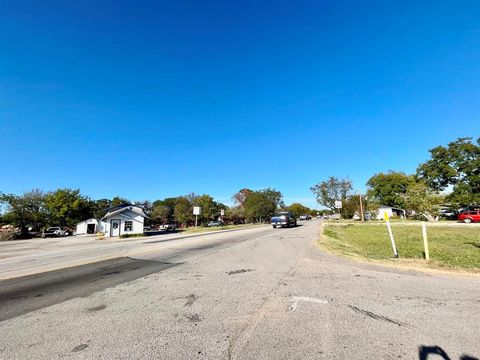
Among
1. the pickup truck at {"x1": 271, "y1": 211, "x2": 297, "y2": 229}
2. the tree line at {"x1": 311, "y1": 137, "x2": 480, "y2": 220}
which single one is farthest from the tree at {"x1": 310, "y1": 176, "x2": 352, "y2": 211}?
the pickup truck at {"x1": 271, "y1": 211, "x2": 297, "y2": 229}

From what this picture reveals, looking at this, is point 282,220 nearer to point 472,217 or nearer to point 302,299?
point 472,217

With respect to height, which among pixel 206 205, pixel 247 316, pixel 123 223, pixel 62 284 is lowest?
pixel 62 284

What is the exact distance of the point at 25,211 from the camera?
51.8 m

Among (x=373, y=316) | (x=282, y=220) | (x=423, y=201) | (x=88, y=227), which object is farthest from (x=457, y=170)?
(x=88, y=227)

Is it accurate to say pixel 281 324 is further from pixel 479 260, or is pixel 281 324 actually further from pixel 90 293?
pixel 479 260

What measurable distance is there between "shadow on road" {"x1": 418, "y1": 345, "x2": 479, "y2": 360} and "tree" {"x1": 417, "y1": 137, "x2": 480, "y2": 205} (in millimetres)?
49183

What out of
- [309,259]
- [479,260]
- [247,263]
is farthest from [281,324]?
[479,260]

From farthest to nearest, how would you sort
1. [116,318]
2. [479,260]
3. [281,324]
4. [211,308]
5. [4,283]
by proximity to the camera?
1. [479,260]
2. [4,283]
3. [211,308]
4. [116,318]
5. [281,324]

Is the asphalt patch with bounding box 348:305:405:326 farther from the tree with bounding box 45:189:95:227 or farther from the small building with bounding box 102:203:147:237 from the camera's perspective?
the tree with bounding box 45:189:95:227

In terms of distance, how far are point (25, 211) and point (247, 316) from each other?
6512 centimetres

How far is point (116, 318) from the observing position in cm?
453

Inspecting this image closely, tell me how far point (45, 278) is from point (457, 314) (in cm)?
1094

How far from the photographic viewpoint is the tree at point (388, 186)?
6831 cm

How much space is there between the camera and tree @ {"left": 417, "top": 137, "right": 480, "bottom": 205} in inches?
1706
